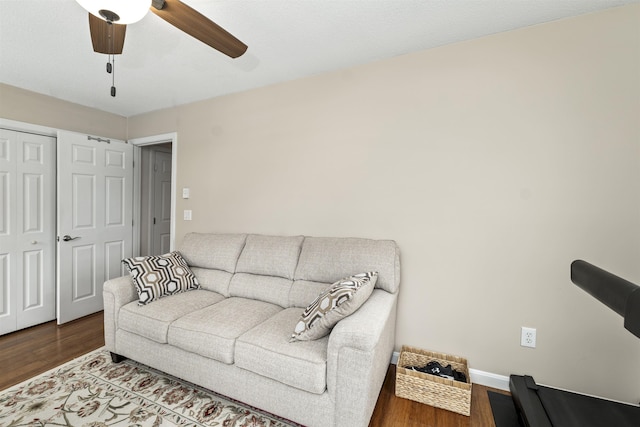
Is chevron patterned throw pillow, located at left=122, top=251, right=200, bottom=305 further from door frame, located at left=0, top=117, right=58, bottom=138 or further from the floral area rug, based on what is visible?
door frame, located at left=0, top=117, right=58, bottom=138

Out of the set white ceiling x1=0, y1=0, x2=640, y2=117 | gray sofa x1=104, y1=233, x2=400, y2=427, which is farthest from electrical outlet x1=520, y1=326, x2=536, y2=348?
white ceiling x1=0, y1=0, x2=640, y2=117

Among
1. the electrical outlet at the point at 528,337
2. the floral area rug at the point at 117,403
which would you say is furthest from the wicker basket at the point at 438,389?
the floral area rug at the point at 117,403

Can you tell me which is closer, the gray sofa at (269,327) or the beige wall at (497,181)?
the gray sofa at (269,327)

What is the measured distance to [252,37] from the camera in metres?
1.95

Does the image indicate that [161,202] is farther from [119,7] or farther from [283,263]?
[119,7]

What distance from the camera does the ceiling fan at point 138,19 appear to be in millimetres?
1098

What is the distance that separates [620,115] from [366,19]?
158 cm

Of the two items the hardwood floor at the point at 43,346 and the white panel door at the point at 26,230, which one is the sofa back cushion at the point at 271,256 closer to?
the hardwood floor at the point at 43,346

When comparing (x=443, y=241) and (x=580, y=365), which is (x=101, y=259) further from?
(x=580, y=365)

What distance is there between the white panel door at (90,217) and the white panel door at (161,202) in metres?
0.52

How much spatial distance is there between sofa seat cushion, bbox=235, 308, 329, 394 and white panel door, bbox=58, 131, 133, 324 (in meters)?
2.48

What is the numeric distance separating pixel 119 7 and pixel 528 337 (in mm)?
2752

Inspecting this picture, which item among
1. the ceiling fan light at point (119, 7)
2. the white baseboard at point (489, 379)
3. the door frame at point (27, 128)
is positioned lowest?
the white baseboard at point (489, 379)

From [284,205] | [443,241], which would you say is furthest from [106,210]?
[443,241]
